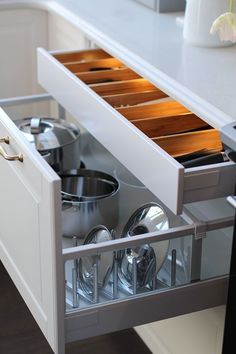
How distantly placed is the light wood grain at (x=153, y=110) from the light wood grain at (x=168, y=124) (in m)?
0.07

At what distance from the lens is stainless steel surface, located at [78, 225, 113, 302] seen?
154cm

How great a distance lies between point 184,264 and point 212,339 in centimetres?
31

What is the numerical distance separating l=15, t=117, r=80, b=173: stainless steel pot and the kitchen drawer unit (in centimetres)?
40

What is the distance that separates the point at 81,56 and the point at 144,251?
68cm

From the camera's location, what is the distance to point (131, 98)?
5.92ft

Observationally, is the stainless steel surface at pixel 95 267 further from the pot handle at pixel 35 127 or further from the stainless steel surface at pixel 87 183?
the pot handle at pixel 35 127

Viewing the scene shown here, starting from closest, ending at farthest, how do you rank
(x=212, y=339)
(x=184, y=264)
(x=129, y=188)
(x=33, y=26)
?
(x=184, y=264) < (x=212, y=339) < (x=129, y=188) < (x=33, y=26)

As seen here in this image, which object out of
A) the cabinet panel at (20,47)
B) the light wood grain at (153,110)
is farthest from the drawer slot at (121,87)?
the cabinet panel at (20,47)

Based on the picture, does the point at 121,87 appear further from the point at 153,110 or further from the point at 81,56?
the point at 81,56

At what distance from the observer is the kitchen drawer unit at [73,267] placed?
141 cm

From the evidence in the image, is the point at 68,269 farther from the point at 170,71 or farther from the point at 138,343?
the point at 138,343

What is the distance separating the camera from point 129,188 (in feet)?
6.64

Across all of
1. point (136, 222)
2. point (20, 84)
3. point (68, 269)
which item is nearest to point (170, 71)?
point (136, 222)

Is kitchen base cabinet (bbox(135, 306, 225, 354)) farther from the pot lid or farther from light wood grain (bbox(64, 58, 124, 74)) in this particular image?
light wood grain (bbox(64, 58, 124, 74))
